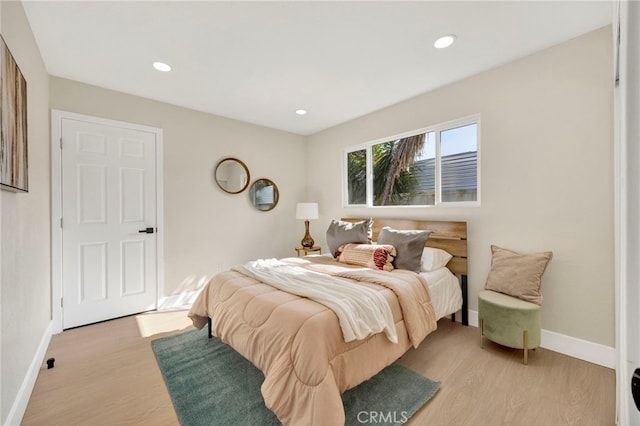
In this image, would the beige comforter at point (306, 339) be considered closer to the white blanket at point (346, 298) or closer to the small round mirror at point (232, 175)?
the white blanket at point (346, 298)

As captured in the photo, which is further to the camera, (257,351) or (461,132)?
(461,132)

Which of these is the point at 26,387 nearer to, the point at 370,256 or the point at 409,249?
the point at 370,256

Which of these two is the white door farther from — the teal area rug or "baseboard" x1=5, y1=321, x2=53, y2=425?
the teal area rug

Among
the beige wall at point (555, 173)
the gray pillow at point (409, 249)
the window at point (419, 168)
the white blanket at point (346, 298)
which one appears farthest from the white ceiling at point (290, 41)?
the white blanket at point (346, 298)

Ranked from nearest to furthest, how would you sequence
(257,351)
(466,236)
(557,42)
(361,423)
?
1. (361,423)
2. (257,351)
3. (557,42)
4. (466,236)

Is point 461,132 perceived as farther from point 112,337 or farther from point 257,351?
point 112,337

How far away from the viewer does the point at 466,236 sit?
2812 mm

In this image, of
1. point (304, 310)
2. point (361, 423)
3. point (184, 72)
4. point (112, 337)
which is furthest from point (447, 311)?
point (184, 72)

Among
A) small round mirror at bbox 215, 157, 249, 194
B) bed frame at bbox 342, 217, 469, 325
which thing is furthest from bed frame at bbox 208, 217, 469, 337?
small round mirror at bbox 215, 157, 249, 194

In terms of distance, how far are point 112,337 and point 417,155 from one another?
3.83m

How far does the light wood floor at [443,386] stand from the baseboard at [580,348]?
6 centimetres

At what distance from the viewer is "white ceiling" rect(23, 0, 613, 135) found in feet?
6.13

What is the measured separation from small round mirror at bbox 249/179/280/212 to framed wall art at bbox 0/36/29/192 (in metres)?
2.54

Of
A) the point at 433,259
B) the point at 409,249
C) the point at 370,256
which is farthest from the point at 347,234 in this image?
the point at 433,259
